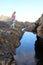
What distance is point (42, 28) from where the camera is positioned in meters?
70.9

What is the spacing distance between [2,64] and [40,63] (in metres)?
12.0

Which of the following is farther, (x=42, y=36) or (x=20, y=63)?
(x=42, y=36)

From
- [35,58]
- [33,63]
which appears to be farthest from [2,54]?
[35,58]

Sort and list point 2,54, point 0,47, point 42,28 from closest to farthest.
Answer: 1. point 2,54
2. point 0,47
3. point 42,28

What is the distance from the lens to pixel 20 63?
3638cm

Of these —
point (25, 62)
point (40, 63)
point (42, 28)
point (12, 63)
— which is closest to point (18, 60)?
point (25, 62)

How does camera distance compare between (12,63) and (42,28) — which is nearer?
(12,63)

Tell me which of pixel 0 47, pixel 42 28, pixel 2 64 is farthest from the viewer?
pixel 42 28

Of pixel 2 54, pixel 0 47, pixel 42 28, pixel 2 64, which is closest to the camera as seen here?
pixel 2 64

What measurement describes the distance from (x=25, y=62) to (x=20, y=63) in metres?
1.65

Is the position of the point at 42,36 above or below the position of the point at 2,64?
below

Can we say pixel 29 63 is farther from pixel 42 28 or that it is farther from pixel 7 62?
pixel 42 28

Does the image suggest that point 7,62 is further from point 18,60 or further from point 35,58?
point 35,58

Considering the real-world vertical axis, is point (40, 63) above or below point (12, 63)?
below
